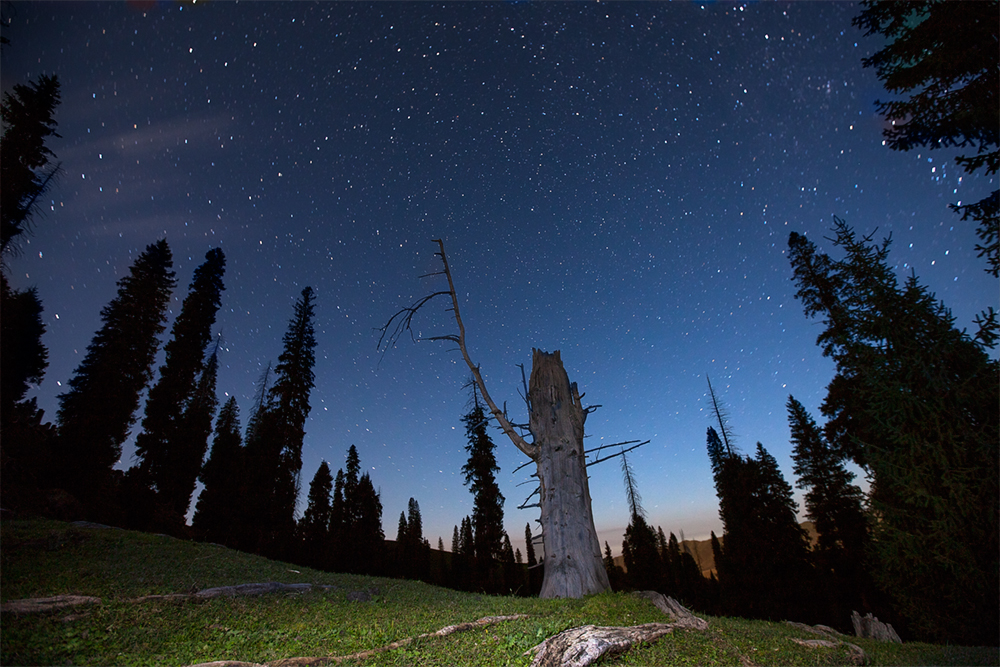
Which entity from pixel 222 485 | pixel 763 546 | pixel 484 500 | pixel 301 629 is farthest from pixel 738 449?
pixel 222 485

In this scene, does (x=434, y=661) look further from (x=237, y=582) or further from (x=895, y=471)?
(x=895, y=471)

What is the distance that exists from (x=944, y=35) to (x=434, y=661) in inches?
604

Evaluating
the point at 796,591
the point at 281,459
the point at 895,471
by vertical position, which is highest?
the point at 281,459

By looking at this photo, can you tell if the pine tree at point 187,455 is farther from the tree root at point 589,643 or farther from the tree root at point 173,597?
the tree root at point 589,643

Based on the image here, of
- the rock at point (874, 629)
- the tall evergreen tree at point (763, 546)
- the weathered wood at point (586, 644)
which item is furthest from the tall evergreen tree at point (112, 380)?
the tall evergreen tree at point (763, 546)

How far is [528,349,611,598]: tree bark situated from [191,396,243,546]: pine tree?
88.4 feet

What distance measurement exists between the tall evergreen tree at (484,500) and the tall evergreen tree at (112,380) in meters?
20.8

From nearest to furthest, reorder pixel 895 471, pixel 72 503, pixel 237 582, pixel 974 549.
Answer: pixel 974 549, pixel 895 471, pixel 237 582, pixel 72 503

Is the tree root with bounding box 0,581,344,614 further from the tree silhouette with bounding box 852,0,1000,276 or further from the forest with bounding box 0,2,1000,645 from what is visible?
the tree silhouette with bounding box 852,0,1000,276

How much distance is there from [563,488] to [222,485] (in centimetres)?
3784

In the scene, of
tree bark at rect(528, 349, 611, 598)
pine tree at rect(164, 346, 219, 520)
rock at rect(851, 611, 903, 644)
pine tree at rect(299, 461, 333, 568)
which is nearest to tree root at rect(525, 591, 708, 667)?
tree bark at rect(528, 349, 611, 598)

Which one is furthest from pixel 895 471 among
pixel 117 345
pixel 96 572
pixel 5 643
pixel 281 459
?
pixel 117 345

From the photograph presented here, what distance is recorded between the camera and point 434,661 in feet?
16.0

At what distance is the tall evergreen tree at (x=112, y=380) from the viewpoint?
21141 millimetres
